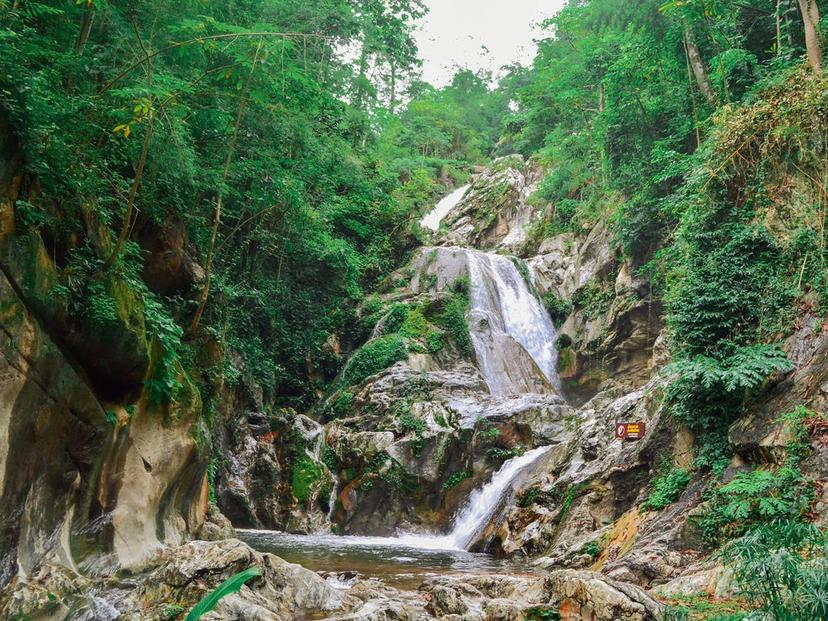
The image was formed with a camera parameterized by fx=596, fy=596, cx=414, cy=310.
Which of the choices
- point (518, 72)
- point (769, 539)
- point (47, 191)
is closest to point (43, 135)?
point (47, 191)

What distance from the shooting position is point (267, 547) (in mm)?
11953

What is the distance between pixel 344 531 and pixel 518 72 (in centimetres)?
4476

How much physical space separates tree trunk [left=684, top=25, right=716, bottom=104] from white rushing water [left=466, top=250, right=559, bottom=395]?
1032cm

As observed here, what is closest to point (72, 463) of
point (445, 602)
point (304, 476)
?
point (445, 602)

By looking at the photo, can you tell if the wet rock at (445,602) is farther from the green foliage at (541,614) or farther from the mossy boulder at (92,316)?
the mossy boulder at (92,316)

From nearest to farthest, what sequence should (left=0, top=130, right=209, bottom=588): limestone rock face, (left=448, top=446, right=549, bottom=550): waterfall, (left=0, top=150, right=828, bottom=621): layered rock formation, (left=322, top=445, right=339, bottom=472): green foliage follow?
(left=0, top=130, right=209, bottom=588): limestone rock face < (left=0, top=150, right=828, bottom=621): layered rock formation < (left=448, top=446, right=549, bottom=550): waterfall < (left=322, top=445, right=339, bottom=472): green foliage

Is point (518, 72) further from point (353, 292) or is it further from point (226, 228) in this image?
point (226, 228)

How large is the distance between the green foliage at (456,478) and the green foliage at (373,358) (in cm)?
545

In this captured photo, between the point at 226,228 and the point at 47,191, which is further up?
the point at 226,228

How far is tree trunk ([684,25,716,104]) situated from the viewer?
15.4 metres

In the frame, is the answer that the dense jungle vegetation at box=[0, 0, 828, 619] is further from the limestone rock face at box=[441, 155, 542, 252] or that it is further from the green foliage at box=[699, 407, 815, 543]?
the limestone rock face at box=[441, 155, 542, 252]

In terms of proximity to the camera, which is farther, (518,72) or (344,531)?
(518,72)

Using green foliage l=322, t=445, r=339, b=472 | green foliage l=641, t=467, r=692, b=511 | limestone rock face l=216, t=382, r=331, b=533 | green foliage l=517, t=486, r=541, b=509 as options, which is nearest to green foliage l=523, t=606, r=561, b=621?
green foliage l=641, t=467, r=692, b=511

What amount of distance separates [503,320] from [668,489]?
14222mm
